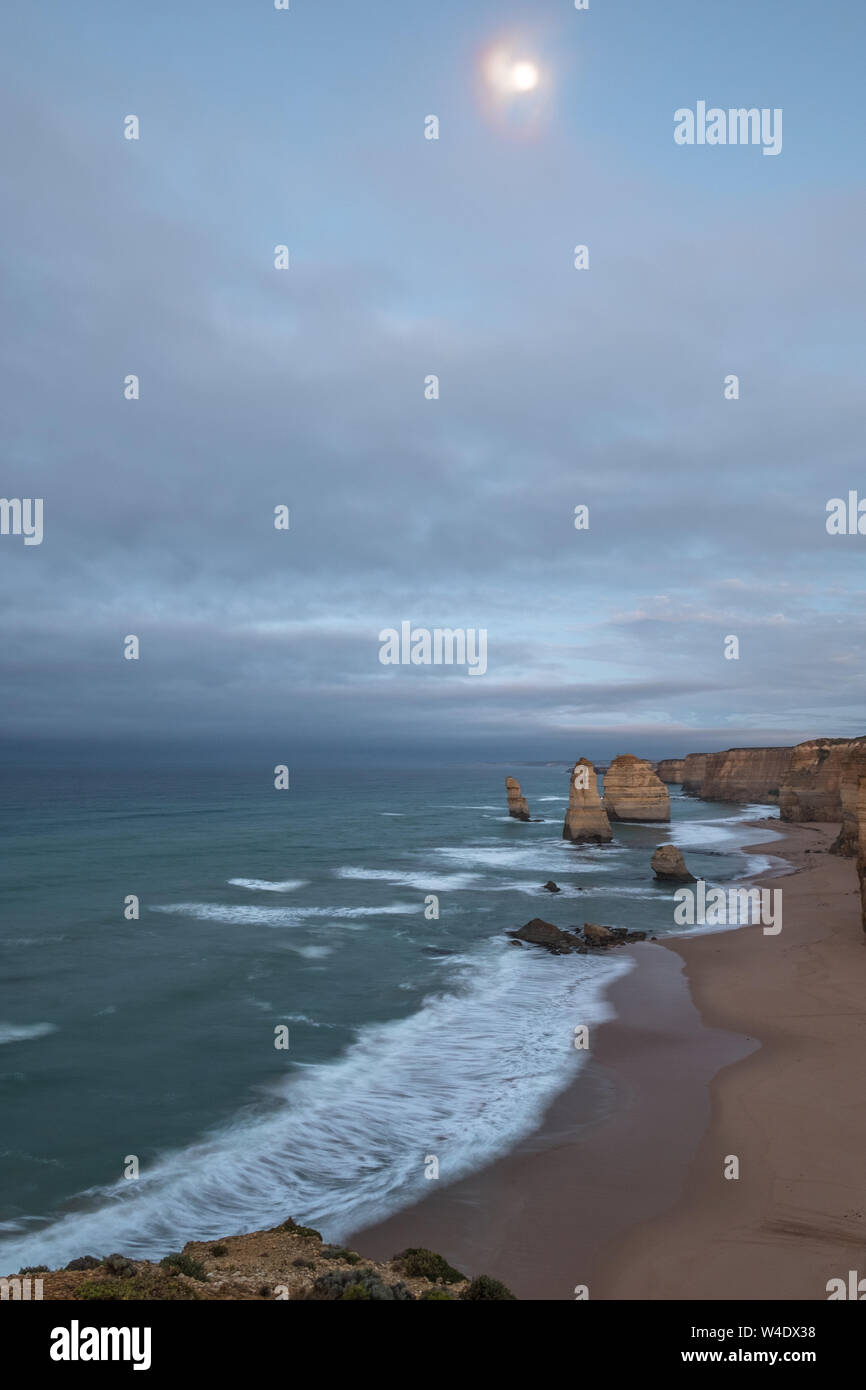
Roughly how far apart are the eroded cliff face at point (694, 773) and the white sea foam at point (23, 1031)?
369 ft

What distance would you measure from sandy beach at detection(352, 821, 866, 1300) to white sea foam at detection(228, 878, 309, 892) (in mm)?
26609

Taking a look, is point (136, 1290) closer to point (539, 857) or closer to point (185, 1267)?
point (185, 1267)

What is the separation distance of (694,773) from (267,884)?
100 metres

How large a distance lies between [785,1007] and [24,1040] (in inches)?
865

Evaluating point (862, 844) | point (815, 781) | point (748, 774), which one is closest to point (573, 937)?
point (862, 844)

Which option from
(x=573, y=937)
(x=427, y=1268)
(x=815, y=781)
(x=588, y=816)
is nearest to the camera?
(x=427, y=1268)

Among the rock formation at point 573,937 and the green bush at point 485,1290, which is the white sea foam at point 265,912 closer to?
the rock formation at point 573,937

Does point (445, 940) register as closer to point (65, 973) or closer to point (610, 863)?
point (65, 973)

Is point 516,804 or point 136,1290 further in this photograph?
point 516,804

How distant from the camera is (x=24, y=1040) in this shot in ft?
70.8

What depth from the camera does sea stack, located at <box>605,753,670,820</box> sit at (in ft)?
248

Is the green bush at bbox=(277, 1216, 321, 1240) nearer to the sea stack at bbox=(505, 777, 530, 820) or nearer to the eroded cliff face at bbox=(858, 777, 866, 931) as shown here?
the eroded cliff face at bbox=(858, 777, 866, 931)

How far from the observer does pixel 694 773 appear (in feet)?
428

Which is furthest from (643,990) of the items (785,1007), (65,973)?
(65,973)
